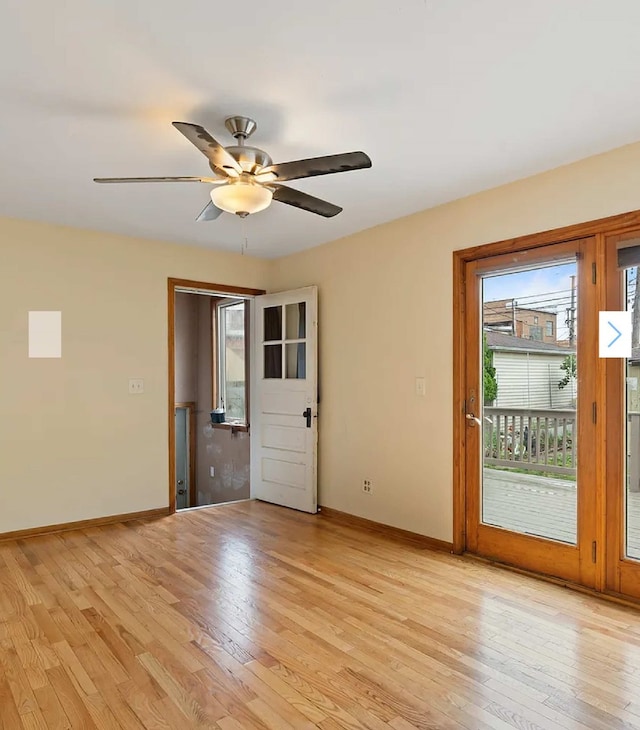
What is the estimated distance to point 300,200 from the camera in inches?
108

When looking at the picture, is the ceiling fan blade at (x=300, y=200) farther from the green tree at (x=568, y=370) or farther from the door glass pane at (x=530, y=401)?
the green tree at (x=568, y=370)

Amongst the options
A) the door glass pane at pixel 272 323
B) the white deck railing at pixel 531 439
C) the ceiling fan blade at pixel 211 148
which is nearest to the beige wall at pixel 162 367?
the white deck railing at pixel 531 439

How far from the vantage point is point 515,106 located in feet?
7.82

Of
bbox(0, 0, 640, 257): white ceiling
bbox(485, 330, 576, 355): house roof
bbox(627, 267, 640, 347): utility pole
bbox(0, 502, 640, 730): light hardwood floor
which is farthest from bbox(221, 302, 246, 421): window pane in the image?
bbox(627, 267, 640, 347): utility pole

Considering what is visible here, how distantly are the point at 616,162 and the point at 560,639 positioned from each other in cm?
248

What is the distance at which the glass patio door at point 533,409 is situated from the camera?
3.02 meters

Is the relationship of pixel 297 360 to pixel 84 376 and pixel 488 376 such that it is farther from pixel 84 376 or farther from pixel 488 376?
pixel 488 376

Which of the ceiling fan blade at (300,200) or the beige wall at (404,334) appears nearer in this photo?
the ceiling fan blade at (300,200)

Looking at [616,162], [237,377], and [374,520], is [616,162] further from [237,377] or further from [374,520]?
[237,377]

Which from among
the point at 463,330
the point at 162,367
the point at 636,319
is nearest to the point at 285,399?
the point at 162,367

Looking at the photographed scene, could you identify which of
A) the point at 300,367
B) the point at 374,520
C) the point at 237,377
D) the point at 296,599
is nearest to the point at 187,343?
the point at 237,377

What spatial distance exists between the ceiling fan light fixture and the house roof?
1.81m

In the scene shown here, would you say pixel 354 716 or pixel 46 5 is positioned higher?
pixel 46 5

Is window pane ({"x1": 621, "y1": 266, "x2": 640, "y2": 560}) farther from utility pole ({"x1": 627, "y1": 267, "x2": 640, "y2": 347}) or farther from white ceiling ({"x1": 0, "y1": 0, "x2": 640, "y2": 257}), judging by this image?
white ceiling ({"x1": 0, "y1": 0, "x2": 640, "y2": 257})
